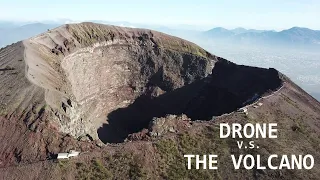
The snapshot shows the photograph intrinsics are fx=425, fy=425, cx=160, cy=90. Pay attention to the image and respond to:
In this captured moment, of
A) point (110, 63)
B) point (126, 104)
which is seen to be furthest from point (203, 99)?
point (110, 63)

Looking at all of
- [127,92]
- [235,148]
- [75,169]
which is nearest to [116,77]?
[127,92]

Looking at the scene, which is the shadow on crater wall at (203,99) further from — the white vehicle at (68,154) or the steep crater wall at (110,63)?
the white vehicle at (68,154)

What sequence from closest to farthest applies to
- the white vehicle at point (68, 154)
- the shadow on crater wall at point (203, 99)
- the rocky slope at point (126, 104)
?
the white vehicle at point (68, 154), the rocky slope at point (126, 104), the shadow on crater wall at point (203, 99)

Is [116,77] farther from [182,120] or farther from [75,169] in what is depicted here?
[75,169]

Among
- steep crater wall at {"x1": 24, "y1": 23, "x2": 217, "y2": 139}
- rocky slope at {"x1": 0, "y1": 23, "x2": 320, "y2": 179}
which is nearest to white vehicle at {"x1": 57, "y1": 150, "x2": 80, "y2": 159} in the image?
rocky slope at {"x1": 0, "y1": 23, "x2": 320, "y2": 179}

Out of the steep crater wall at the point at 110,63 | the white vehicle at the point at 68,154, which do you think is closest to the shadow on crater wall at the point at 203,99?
the steep crater wall at the point at 110,63

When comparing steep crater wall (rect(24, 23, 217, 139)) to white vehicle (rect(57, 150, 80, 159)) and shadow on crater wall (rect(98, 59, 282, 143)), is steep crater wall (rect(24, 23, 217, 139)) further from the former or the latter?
white vehicle (rect(57, 150, 80, 159))
